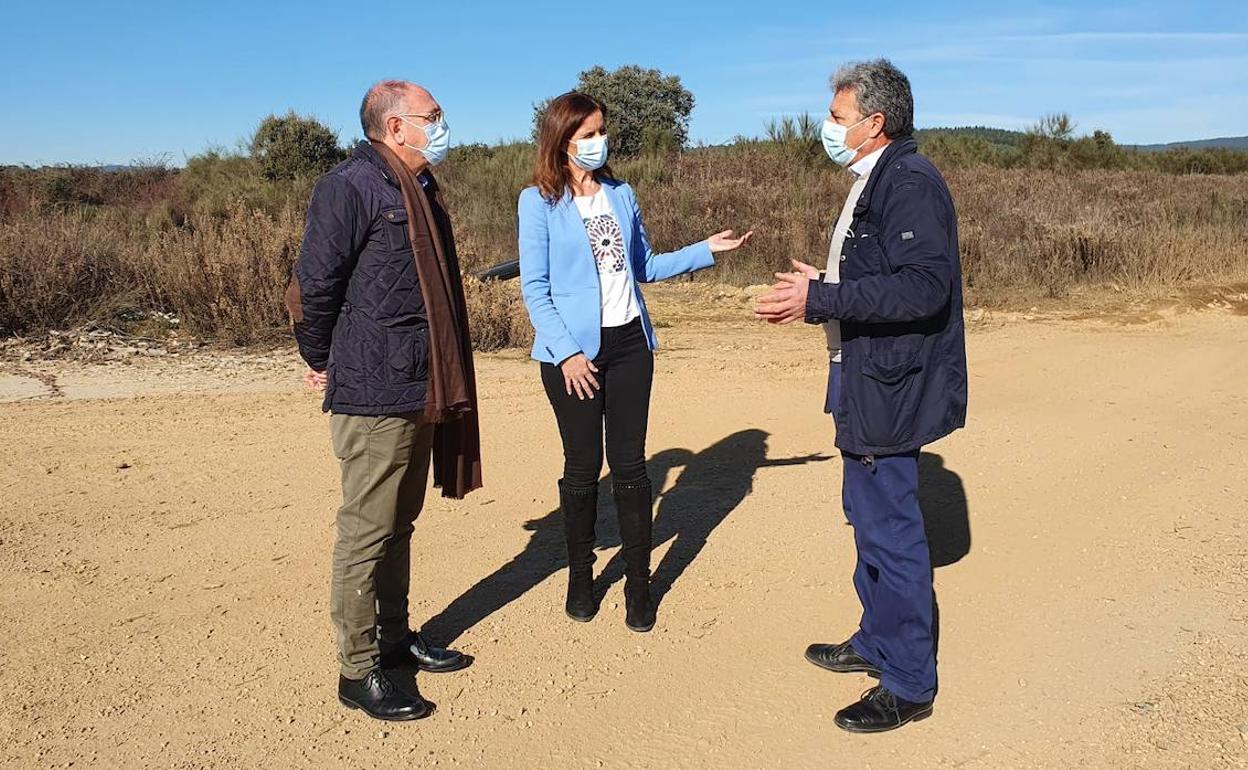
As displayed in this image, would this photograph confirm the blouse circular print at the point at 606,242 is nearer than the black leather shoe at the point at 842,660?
No

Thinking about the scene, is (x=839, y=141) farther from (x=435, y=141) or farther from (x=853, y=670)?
(x=853, y=670)

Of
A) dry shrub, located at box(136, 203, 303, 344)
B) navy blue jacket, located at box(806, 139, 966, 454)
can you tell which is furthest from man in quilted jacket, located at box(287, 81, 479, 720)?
dry shrub, located at box(136, 203, 303, 344)

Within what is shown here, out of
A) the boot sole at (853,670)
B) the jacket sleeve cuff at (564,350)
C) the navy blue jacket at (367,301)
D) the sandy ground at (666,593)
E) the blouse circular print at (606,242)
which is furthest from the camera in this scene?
the blouse circular print at (606,242)

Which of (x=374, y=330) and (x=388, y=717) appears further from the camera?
(x=388, y=717)

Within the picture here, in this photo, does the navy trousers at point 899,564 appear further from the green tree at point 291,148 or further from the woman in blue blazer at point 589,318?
the green tree at point 291,148

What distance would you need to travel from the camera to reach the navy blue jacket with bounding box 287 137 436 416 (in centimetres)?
315

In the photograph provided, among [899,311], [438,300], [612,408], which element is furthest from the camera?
[612,408]

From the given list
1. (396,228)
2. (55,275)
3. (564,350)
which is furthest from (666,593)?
(55,275)

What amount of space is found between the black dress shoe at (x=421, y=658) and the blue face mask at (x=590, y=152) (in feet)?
6.11

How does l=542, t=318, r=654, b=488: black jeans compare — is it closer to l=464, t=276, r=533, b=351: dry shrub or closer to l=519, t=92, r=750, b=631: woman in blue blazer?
l=519, t=92, r=750, b=631: woman in blue blazer

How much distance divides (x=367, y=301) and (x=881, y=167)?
164 cm

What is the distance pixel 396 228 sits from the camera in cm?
320

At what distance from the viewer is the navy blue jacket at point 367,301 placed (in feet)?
10.3

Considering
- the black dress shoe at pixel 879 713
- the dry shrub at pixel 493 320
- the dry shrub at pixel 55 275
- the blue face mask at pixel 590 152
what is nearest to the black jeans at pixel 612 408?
the blue face mask at pixel 590 152
